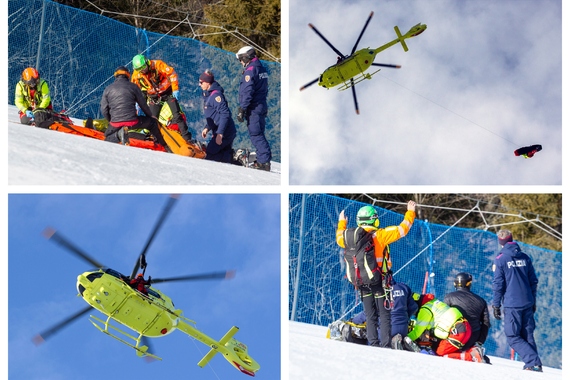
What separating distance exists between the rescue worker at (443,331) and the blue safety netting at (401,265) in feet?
7.64

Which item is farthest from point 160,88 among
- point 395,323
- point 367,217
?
point 395,323

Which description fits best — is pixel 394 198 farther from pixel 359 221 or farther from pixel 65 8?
pixel 359 221

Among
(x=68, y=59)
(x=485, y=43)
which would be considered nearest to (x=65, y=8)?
(x=68, y=59)

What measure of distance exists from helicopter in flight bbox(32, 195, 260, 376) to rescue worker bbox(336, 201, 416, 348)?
53.8 inches

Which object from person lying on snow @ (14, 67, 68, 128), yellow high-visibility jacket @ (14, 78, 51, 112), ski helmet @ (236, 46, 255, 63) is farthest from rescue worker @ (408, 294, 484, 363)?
yellow high-visibility jacket @ (14, 78, 51, 112)

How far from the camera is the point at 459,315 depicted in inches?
329

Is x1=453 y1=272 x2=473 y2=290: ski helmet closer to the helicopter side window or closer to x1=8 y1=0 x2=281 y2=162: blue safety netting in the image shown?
the helicopter side window

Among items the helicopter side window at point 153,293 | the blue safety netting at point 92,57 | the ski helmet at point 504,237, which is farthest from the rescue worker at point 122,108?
the ski helmet at point 504,237

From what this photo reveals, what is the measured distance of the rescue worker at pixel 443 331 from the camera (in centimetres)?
831

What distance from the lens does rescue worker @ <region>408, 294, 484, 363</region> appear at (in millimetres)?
8312

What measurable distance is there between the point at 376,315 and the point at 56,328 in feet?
10.1

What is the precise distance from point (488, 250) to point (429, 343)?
3.68 meters

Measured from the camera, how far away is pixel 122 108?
9.56 meters

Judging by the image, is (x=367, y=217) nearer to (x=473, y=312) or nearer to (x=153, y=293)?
(x=473, y=312)
